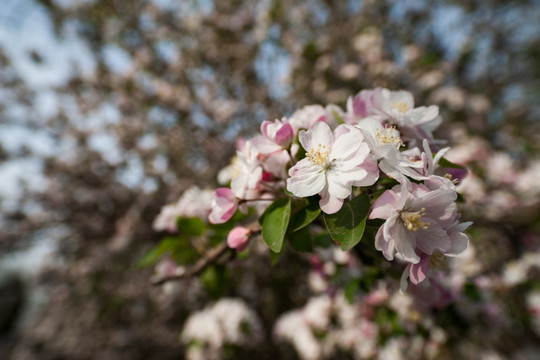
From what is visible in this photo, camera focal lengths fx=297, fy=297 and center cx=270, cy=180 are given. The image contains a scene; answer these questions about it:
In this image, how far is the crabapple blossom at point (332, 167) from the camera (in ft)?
2.00

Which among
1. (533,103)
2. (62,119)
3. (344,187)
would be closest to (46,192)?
(62,119)

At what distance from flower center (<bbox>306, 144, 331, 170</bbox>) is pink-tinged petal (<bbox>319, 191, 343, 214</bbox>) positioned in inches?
2.5

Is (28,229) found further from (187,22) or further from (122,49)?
(187,22)

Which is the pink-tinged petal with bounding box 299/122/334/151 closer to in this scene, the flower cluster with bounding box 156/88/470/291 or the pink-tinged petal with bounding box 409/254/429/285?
the flower cluster with bounding box 156/88/470/291

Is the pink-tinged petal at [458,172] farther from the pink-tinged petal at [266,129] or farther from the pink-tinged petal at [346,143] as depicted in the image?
the pink-tinged petal at [266,129]

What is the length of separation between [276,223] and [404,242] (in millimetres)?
277

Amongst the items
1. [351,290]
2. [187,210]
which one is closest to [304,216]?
[187,210]

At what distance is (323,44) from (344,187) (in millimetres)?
3374

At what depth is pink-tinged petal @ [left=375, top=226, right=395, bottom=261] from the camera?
583 millimetres

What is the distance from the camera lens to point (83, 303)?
387 centimetres

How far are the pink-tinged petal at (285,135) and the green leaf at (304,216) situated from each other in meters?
0.16

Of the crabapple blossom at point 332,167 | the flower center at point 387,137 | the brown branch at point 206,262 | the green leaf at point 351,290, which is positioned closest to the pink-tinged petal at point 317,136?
the crabapple blossom at point 332,167

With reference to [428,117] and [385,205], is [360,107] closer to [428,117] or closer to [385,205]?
[428,117]

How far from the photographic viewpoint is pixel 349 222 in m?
0.61
